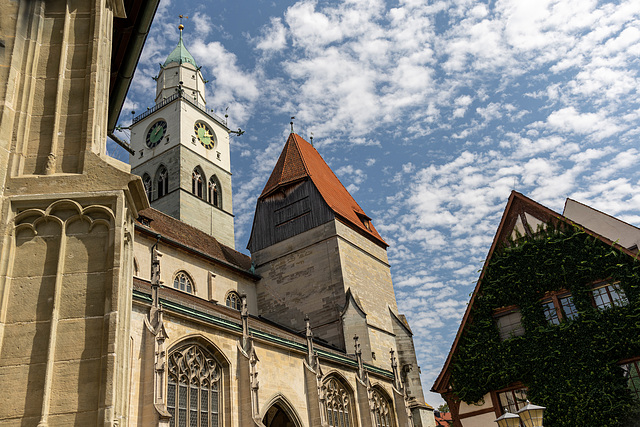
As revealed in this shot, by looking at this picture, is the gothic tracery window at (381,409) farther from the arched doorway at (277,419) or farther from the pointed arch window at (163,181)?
the pointed arch window at (163,181)

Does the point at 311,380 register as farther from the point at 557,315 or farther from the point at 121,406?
the point at 121,406

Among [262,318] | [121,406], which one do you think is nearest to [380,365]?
[262,318]

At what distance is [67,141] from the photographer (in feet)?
13.6

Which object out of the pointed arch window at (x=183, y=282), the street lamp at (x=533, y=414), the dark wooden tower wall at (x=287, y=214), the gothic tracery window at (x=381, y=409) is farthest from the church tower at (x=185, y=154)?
the street lamp at (x=533, y=414)

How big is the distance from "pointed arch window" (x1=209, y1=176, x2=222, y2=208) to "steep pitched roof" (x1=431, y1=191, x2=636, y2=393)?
71.2ft

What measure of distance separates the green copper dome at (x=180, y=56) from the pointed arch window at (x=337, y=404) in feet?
99.0

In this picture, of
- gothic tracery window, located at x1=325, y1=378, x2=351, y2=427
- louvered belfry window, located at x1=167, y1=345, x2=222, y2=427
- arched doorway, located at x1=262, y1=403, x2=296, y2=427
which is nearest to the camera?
louvered belfry window, located at x1=167, y1=345, x2=222, y2=427

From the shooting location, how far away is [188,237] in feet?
77.4

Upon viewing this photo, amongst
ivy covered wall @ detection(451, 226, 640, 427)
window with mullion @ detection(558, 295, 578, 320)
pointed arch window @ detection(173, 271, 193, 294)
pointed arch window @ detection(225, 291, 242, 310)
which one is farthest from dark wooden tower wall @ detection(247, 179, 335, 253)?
window with mullion @ detection(558, 295, 578, 320)

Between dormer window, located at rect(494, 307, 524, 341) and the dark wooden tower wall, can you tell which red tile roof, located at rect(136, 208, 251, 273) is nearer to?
the dark wooden tower wall

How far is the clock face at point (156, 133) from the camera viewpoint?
36.3 m

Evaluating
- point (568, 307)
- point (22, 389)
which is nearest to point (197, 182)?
point (568, 307)

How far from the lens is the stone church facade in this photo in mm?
3553

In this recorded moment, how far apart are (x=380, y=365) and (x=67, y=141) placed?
65.6ft
